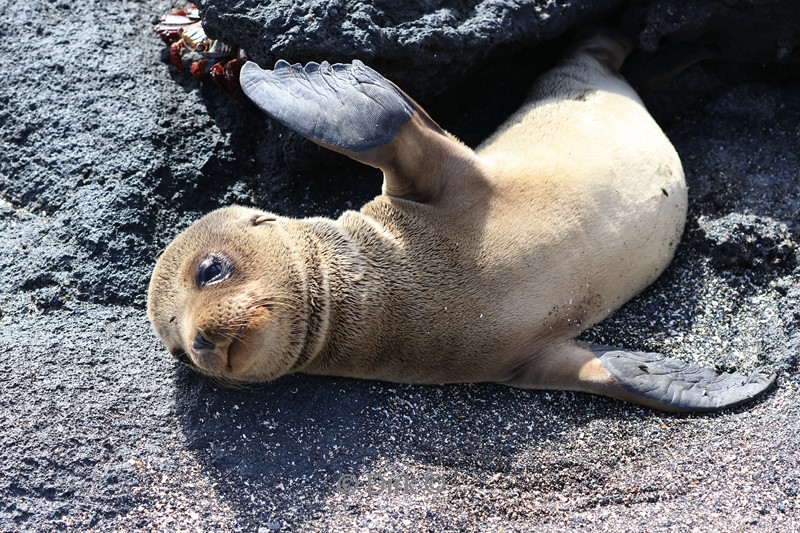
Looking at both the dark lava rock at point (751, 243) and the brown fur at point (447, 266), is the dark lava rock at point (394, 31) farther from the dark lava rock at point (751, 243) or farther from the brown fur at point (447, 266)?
the dark lava rock at point (751, 243)

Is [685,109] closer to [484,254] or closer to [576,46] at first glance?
[576,46]

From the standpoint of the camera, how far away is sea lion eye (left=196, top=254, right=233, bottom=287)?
334 centimetres

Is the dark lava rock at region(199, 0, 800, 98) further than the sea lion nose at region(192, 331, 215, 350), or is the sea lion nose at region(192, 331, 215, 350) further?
the dark lava rock at region(199, 0, 800, 98)

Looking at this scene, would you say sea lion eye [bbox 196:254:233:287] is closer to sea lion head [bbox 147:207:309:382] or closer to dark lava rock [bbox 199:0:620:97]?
sea lion head [bbox 147:207:309:382]

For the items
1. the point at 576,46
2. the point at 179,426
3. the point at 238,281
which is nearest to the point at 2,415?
the point at 179,426

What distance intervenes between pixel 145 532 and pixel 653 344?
2362 mm

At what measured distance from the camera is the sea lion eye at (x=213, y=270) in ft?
10.9

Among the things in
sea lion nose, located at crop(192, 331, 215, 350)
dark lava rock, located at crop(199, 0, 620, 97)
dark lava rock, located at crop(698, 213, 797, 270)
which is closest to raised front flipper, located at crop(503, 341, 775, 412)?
dark lava rock, located at crop(698, 213, 797, 270)

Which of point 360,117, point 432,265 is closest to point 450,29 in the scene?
point 360,117

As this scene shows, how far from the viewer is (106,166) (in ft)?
14.1

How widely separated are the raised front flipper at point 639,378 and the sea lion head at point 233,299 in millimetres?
1082

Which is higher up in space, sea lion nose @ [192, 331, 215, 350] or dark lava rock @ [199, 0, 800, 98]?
dark lava rock @ [199, 0, 800, 98]

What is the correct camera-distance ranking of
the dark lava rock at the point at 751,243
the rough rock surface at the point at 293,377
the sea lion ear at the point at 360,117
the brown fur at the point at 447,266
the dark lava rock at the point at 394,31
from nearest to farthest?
the rough rock surface at the point at 293,377 < the brown fur at the point at 447,266 < the sea lion ear at the point at 360,117 < the dark lava rock at the point at 394,31 < the dark lava rock at the point at 751,243

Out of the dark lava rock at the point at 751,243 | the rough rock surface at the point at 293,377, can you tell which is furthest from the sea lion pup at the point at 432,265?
the dark lava rock at the point at 751,243
